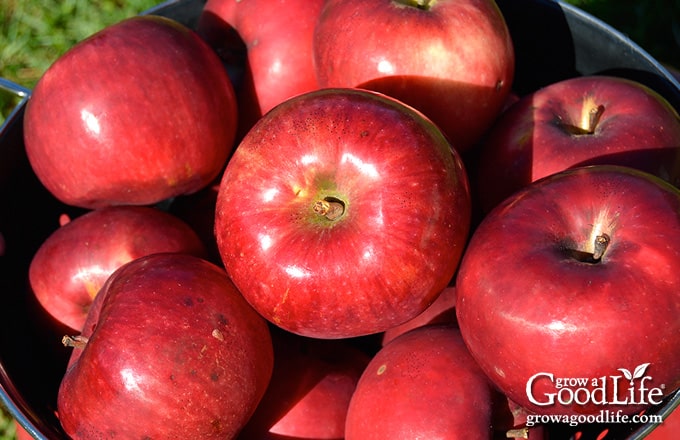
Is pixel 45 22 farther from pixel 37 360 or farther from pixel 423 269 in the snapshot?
pixel 423 269

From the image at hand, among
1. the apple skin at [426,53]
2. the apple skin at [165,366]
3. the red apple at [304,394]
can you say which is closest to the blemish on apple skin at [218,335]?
the apple skin at [165,366]

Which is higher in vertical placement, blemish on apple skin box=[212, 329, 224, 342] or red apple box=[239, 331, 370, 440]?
blemish on apple skin box=[212, 329, 224, 342]

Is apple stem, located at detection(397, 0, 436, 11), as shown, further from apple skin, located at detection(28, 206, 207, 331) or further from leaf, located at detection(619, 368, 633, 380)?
leaf, located at detection(619, 368, 633, 380)

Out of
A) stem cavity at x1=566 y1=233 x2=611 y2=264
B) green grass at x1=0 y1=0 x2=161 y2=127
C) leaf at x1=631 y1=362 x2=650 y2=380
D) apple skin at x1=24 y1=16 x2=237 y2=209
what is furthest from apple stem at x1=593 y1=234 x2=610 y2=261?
green grass at x1=0 y1=0 x2=161 y2=127

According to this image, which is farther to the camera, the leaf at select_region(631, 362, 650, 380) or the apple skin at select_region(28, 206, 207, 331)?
the apple skin at select_region(28, 206, 207, 331)

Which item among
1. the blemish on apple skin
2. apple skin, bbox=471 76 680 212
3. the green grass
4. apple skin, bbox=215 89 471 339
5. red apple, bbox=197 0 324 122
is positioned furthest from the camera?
the green grass

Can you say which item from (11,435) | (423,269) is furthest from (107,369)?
(11,435)
